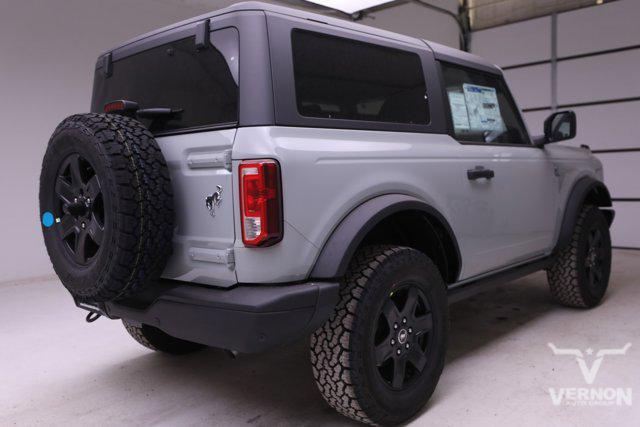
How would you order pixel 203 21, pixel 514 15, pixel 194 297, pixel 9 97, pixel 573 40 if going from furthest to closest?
pixel 514 15 < pixel 573 40 < pixel 9 97 < pixel 203 21 < pixel 194 297

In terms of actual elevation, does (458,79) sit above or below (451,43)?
below

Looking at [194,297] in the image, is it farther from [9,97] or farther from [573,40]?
[573,40]

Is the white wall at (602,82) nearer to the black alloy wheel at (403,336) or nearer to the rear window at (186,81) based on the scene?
the black alloy wheel at (403,336)

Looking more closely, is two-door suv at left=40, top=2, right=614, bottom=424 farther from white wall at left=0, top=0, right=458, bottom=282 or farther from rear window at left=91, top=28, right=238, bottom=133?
white wall at left=0, top=0, right=458, bottom=282

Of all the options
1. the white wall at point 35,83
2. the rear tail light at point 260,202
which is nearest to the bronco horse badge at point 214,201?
the rear tail light at point 260,202

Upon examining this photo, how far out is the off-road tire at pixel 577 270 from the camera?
3.48 m

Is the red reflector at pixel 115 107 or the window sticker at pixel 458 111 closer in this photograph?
the red reflector at pixel 115 107

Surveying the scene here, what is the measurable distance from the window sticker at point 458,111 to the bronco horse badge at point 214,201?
1346 mm

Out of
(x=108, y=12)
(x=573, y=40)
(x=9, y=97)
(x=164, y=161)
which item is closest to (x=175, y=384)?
(x=164, y=161)

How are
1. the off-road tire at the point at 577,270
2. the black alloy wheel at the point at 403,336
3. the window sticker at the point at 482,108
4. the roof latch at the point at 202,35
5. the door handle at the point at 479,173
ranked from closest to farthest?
1. the roof latch at the point at 202,35
2. the black alloy wheel at the point at 403,336
3. the door handle at the point at 479,173
4. the window sticker at the point at 482,108
5. the off-road tire at the point at 577,270

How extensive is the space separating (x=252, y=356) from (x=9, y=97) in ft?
12.2

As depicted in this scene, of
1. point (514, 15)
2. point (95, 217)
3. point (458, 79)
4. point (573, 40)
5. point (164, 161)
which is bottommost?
point (95, 217)

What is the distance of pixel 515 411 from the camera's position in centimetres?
220

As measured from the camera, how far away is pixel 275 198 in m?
1.74
